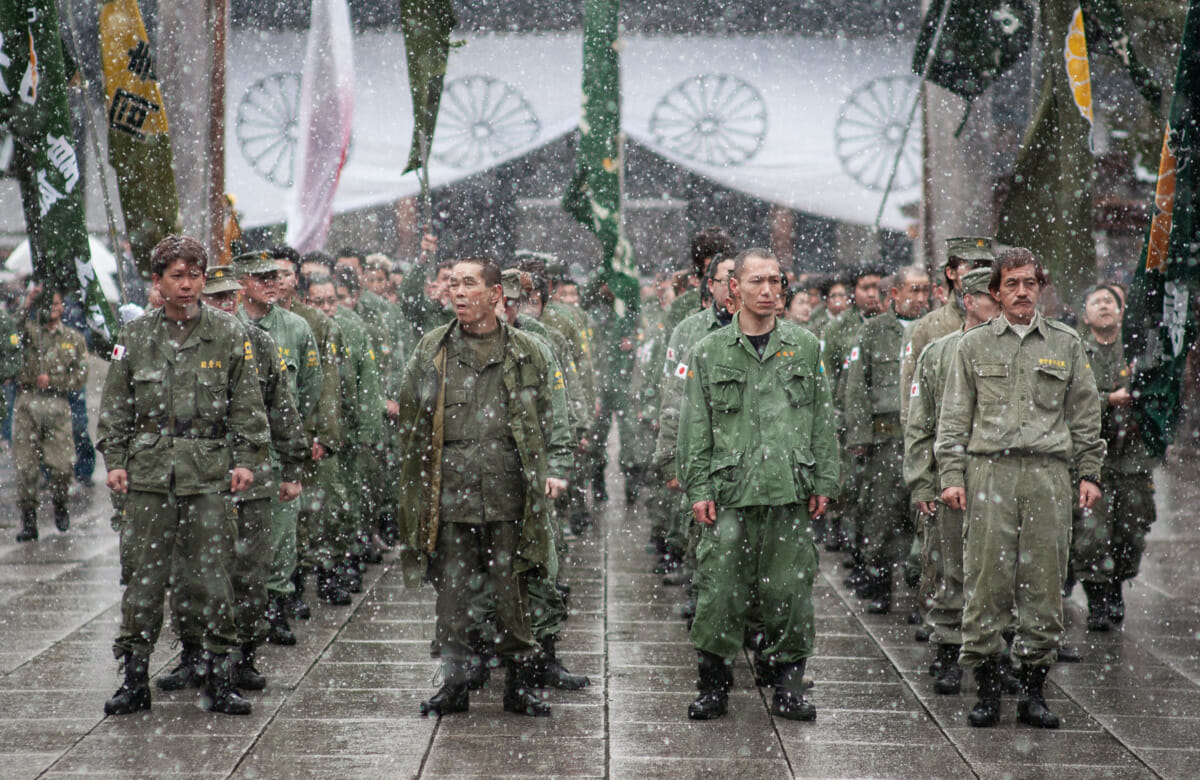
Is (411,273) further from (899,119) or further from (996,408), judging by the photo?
(899,119)

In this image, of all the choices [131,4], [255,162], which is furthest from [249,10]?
[131,4]

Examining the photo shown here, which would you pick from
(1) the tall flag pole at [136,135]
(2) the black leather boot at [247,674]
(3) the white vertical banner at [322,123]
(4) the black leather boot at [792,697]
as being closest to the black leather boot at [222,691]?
(2) the black leather boot at [247,674]

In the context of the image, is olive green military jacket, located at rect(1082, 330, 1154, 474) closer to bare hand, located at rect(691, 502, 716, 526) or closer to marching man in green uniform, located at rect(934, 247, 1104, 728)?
marching man in green uniform, located at rect(934, 247, 1104, 728)

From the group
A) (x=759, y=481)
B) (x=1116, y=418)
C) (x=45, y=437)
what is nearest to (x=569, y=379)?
(x=759, y=481)

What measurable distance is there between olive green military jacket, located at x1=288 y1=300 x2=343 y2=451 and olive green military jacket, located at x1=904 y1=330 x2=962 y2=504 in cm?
323

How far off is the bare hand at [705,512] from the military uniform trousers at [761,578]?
62mm

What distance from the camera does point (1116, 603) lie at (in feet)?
25.8

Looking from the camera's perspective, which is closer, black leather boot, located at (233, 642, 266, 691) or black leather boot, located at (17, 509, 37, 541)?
black leather boot, located at (233, 642, 266, 691)

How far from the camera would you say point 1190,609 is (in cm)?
837

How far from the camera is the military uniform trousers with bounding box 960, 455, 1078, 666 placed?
18.8 feet

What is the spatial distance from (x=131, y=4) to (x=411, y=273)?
320 centimetres

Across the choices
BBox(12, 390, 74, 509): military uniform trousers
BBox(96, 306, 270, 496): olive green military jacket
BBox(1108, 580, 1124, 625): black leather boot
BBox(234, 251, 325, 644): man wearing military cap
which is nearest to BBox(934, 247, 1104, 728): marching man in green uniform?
BBox(1108, 580, 1124, 625): black leather boot

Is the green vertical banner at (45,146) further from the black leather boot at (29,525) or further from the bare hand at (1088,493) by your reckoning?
the bare hand at (1088,493)

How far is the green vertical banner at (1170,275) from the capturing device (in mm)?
6180
